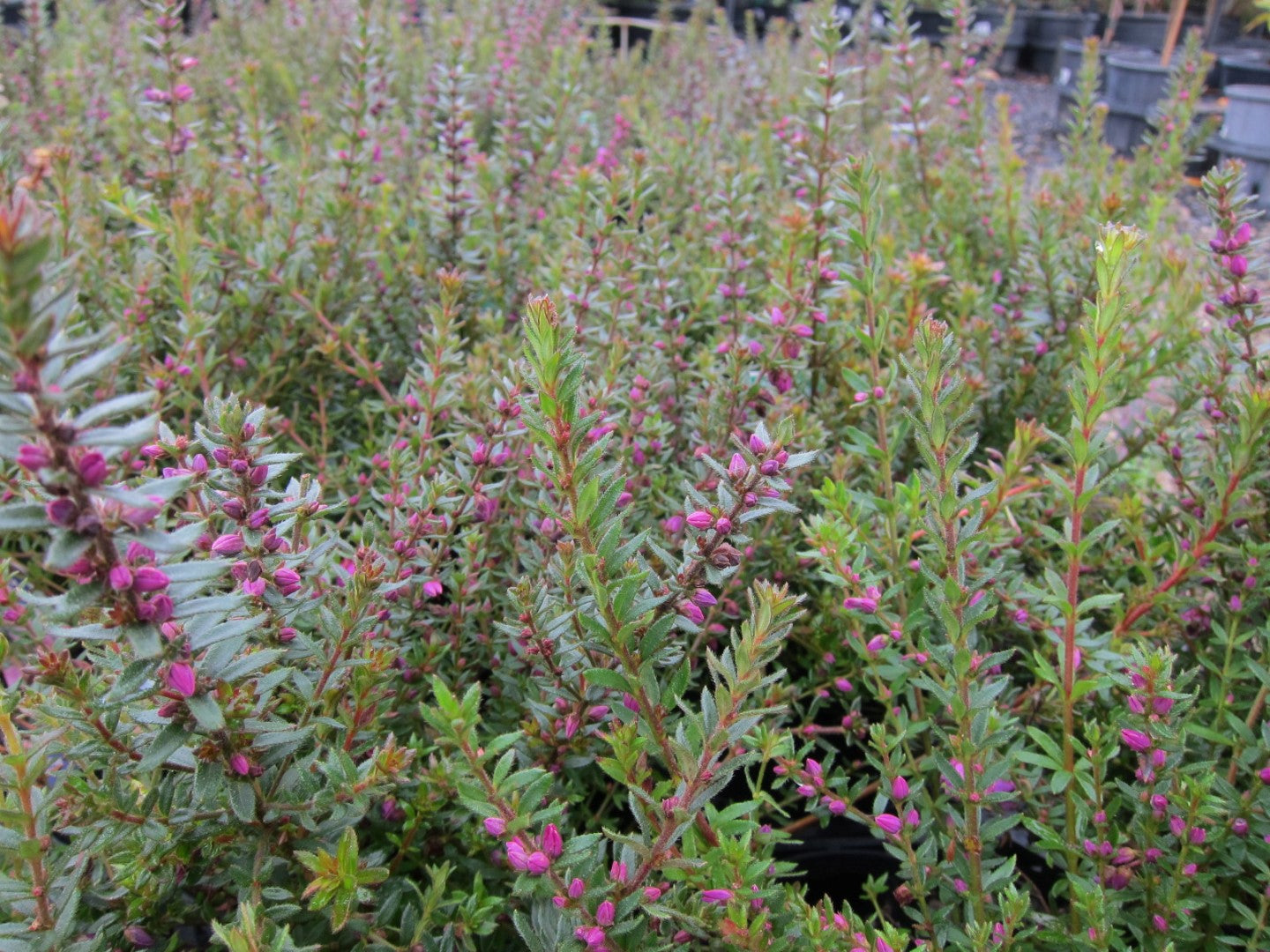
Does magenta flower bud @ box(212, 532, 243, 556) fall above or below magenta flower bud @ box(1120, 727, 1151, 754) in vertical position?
above

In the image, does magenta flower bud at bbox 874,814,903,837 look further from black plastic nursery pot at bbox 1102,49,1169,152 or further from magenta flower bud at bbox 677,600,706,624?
black plastic nursery pot at bbox 1102,49,1169,152

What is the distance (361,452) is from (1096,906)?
1.61 metres

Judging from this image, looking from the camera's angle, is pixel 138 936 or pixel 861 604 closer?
pixel 138 936

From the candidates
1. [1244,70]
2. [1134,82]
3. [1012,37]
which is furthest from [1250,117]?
[1012,37]

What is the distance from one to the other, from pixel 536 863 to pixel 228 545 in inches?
17.5

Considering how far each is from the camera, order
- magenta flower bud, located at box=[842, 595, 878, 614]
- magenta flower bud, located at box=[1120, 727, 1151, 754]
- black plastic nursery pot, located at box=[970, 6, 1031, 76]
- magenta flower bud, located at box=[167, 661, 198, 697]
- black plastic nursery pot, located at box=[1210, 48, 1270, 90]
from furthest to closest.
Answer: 1. black plastic nursery pot, located at box=[970, 6, 1031, 76]
2. black plastic nursery pot, located at box=[1210, 48, 1270, 90]
3. magenta flower bud, located at box=[842, 595, 878, 614]
4. magenta flower bud, located at box=[1120, 727, 1151, 754]
5. magenta flower bud, located at box=[167, 661, 198, 697]

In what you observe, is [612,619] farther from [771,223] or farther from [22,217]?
[771,223]

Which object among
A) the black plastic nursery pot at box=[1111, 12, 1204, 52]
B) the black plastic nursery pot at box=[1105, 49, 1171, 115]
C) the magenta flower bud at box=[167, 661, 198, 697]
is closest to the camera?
the magenta flower bud at box=[167, 661, 198, 697]

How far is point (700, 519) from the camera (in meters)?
1.02

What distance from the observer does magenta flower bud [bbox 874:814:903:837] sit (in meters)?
1.19

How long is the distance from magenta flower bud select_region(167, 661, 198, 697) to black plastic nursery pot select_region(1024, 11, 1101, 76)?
527 inches

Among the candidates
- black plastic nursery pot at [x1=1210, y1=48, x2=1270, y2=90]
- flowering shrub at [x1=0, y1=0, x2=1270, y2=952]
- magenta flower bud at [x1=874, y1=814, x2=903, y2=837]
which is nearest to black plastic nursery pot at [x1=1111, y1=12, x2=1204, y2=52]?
black plastic nursery pot at [x1=1210, y1=48, x2=1270, y2=90]

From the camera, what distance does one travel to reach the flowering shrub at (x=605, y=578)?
94 centimetres

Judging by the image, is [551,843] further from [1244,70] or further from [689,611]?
[1244,70]
